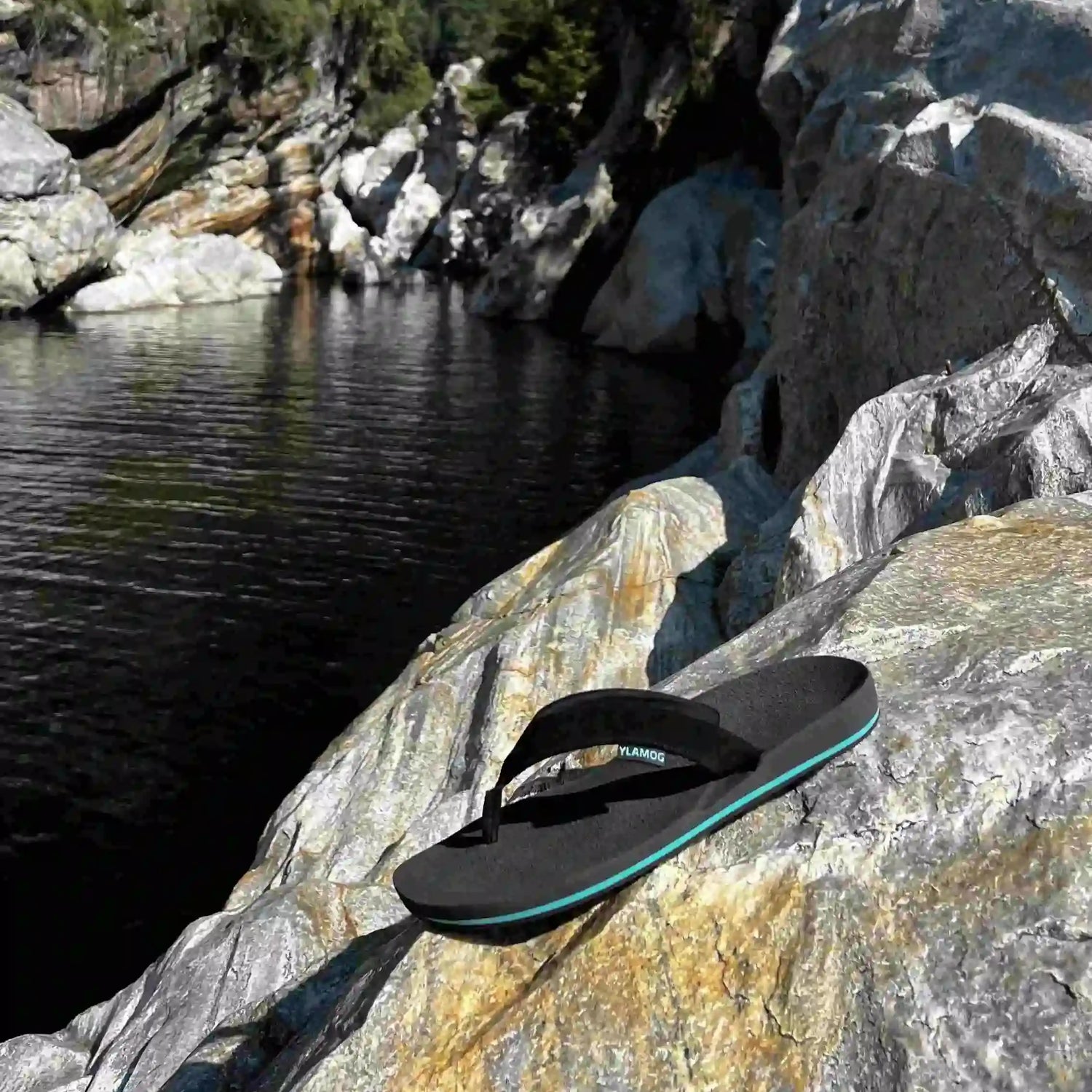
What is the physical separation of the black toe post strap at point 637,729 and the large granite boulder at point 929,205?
260 inches

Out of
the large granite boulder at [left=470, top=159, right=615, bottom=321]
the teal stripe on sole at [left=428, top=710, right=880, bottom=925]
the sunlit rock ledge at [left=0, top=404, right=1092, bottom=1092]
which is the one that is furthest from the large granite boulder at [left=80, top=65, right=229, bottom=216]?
the teal stripe on sole at [left=428, top=710, right=880, bottom=925]

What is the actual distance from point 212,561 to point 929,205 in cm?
1560

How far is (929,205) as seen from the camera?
12.2 m

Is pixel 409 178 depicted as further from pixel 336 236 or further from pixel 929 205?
pixel 929 205

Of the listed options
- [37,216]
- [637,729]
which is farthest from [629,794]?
[37,216]

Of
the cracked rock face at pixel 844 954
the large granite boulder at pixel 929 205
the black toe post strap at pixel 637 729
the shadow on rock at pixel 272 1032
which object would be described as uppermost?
the large granite boulder at pixel 929 205

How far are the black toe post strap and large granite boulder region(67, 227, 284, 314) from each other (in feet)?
205

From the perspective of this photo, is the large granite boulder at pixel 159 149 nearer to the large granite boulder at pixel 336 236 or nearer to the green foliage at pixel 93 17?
the green foliage at pixel 93 17

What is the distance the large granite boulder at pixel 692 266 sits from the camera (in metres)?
50.7

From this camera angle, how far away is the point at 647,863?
358cm

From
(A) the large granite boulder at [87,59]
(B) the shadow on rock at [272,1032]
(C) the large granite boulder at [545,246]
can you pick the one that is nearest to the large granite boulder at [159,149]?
(A) the large granite boulder at [87,59]

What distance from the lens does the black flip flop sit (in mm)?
3598


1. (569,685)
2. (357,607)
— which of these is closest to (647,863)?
(569,685)

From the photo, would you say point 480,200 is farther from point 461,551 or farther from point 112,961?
point 112,961
